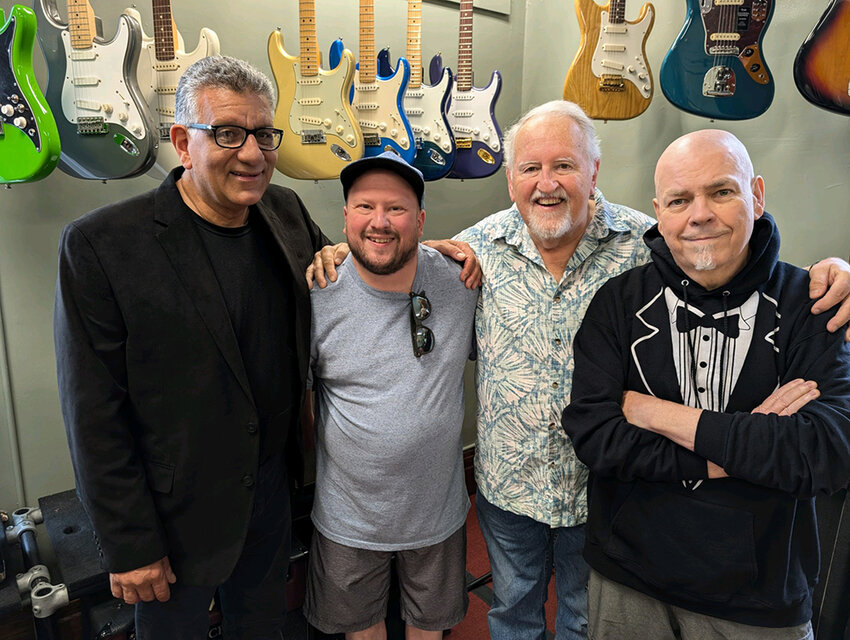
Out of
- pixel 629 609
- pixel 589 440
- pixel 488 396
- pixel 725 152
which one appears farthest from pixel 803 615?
pixel 725 152

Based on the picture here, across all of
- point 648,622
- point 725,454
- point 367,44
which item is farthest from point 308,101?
point 648,622

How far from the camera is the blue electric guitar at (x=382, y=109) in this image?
96.3 inches

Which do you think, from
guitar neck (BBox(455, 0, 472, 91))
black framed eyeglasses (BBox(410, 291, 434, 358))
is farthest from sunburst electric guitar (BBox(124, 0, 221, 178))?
guitar neck (BBox(455, 0, 472, 91))

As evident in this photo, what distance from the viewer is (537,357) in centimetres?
162

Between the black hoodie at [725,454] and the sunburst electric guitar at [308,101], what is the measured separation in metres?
1.38

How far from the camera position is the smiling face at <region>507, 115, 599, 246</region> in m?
1.57

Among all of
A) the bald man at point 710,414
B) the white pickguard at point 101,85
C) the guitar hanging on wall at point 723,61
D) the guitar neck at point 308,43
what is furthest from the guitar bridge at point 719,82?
the white pickguard at point 101,85

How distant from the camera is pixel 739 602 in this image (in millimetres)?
1286

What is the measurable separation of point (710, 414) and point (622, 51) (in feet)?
5.75

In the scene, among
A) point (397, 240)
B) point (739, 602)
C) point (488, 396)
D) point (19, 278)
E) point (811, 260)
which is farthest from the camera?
point (811, 260)

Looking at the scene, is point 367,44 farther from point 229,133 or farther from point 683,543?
point 683,543

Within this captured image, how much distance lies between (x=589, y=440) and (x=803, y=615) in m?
0.59

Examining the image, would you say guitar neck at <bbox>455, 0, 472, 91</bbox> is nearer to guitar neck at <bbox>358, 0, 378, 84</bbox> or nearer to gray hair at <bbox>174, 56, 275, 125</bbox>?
guitar neck at <bbox>358, 0, 378, 84</bbox>

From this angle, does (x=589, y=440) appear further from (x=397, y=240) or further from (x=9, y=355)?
(x=9, y=355)
